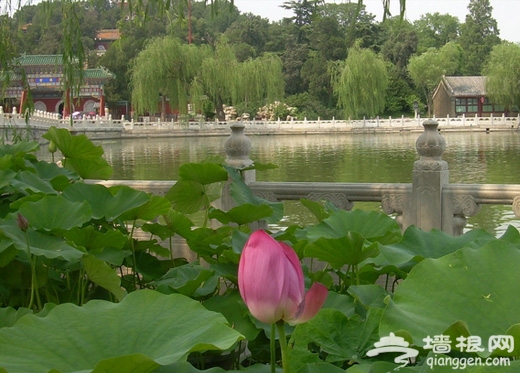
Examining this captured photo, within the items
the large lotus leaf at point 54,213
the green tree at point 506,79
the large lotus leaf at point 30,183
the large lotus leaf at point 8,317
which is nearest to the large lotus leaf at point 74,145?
the large lotus leaf at point 30,183

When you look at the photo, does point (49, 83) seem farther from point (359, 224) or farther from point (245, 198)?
point (359, 224)

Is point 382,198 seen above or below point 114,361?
below

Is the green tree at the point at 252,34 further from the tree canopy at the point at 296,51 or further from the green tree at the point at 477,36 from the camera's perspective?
the green tree at the point at 477,36

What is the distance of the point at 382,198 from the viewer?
152 inches

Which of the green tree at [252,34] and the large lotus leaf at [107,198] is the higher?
the green tree at [252,34]

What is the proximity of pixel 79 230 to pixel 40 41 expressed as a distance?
140 ft

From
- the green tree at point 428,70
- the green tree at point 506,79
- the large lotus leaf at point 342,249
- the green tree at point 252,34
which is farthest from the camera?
the green tree at point 252,34

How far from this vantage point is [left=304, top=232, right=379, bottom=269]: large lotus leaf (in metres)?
1.15

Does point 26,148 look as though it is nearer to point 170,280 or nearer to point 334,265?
point 170,280

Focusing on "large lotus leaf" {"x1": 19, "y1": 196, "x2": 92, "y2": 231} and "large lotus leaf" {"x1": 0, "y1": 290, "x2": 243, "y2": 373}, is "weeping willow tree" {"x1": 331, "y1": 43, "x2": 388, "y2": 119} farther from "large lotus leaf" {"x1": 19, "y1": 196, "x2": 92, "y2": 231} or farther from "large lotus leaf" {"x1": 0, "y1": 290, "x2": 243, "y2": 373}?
"large lotus leaf" {"x1": 0, "y1": 290, "x2": 243, "y2": 373}

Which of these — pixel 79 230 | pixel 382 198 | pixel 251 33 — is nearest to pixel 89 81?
pixel 251 33

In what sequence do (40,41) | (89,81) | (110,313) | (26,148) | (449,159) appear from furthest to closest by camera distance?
1. (40,41)
2. (89,81)
3. (449,159)
4. (26,148)
5. (110,313)

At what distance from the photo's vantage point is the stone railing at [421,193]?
144 inches

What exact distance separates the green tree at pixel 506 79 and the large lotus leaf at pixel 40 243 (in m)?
32.0
